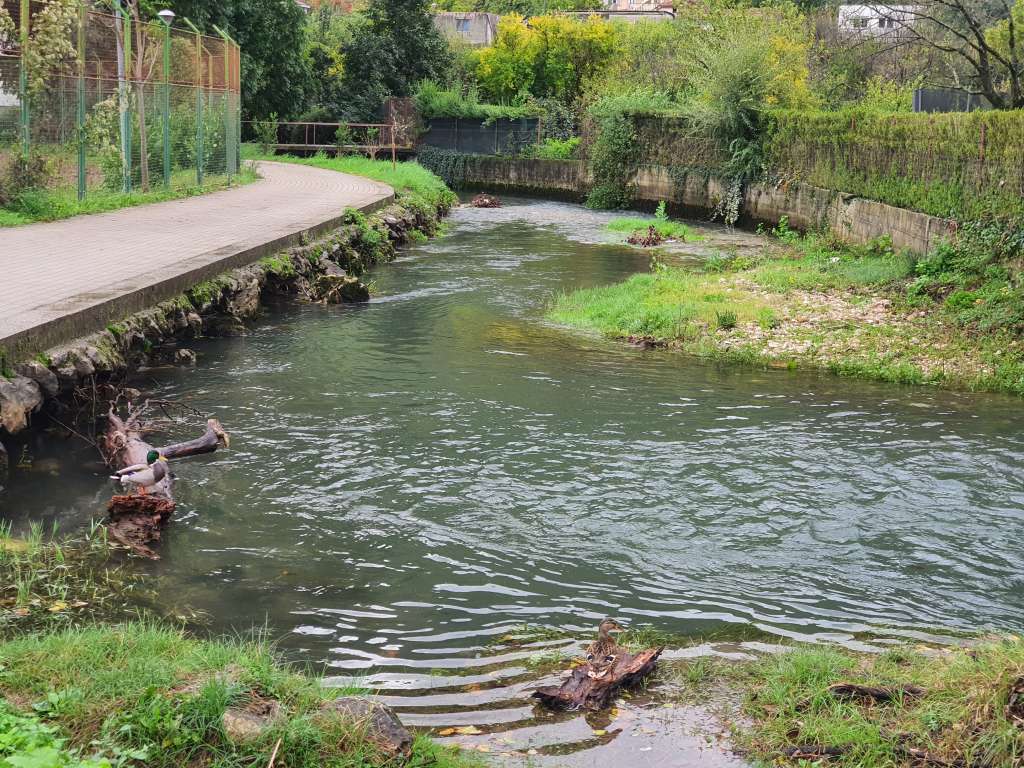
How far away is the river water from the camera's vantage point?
6082mm

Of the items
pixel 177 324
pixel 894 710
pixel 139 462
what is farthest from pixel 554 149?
pixel 894 710

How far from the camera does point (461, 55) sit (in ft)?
174

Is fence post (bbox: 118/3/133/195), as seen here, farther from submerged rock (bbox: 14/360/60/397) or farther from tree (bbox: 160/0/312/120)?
tree (bbox: 160/0/312/120)

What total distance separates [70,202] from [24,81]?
6.45ft

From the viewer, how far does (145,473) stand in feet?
24.8

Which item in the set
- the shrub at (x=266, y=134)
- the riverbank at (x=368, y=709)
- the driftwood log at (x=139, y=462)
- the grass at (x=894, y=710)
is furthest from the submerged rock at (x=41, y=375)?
the shrub at (x=266, y=134)

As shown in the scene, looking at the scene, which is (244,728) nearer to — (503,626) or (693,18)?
(503,626)

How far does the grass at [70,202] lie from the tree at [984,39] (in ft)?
47.8

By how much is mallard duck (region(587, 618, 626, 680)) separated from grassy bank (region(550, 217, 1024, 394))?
285 inches

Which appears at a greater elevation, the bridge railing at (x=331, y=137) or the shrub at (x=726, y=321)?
the bridge railing at (x=331, y=137)

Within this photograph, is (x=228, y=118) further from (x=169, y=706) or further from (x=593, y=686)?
(x=169, y=706)

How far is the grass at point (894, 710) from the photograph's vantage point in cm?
434

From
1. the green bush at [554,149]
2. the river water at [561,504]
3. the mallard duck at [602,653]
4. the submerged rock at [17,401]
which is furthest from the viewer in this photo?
the green bush at [554,149]

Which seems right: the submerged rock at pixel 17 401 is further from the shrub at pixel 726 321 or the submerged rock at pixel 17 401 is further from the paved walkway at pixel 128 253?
the shrub at pixel 726 321
